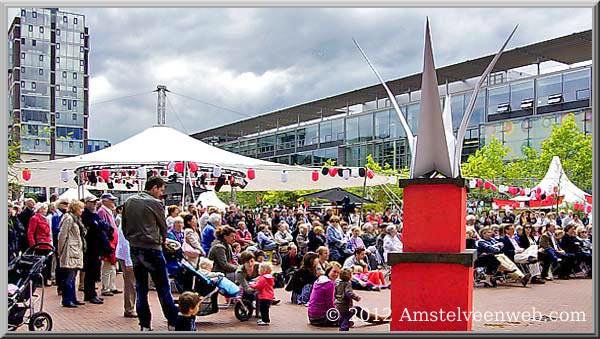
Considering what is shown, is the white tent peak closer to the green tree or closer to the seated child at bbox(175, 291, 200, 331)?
the green tree

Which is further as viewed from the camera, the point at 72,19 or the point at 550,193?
the point at 72,19

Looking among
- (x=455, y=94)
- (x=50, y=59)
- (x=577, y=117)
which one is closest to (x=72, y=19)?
(x=50, y=59)

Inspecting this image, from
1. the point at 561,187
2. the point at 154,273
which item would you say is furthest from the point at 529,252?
the point at 561,187

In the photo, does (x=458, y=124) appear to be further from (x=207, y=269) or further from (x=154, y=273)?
(x=154, y=273)

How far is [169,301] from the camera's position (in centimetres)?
809

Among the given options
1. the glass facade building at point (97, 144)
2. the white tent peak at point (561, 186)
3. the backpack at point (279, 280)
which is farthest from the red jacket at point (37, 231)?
the glass facade building at point (97, 144)

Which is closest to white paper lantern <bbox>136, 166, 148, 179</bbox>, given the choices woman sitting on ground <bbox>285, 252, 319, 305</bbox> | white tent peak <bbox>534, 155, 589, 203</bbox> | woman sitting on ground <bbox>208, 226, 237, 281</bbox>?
woman sitting on ground <bbox>208, 226, 237, 281</bbox>

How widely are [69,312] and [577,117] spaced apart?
1337 inches

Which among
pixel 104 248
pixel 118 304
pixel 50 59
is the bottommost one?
pixel 118 304

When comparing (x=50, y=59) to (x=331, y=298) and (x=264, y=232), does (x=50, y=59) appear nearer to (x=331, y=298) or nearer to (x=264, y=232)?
(x=264, y=232)

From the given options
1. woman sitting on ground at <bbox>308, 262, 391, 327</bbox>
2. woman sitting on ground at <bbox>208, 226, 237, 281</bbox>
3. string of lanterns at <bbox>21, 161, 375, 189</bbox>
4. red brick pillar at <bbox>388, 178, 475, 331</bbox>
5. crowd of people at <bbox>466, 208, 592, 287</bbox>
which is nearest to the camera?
red brick pillar at <bbox>388, 178, 475, 331</bbox>

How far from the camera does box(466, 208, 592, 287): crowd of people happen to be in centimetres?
1471

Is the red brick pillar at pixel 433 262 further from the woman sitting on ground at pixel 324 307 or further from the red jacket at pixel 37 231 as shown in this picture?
the red jacket at pixel 37 231

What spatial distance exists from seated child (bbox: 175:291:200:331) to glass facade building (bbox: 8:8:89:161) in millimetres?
40115
